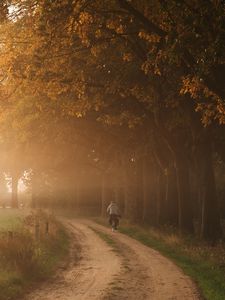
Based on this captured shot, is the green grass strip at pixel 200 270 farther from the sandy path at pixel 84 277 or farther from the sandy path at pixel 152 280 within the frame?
the sandy path at pixel 84 277

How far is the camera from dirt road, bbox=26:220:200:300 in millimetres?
11695

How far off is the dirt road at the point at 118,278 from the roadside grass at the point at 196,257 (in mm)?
391

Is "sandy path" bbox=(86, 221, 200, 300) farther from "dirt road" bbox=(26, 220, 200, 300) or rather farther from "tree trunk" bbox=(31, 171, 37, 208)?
"tree trunk" bbox=(31, 171, 37, 208)

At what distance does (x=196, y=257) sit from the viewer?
18.1 m

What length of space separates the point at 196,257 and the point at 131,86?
7223 mm

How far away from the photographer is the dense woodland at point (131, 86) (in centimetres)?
1305

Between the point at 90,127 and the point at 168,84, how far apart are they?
7925mm

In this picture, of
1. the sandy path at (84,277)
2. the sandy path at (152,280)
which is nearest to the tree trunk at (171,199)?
the sandy path at (84,277)

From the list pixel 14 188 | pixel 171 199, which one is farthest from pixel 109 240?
pixel 14 188

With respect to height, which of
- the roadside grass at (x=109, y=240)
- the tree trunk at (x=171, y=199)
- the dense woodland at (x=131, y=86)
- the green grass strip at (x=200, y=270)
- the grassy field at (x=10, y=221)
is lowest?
the green grass strip at (x=200, y=270)

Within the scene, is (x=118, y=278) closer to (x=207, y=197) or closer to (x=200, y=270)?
(x=200, y=270)

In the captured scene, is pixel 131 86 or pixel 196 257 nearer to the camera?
pixel 196 257

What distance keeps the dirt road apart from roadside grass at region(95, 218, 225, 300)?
39cm

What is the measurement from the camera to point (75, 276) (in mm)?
14250
